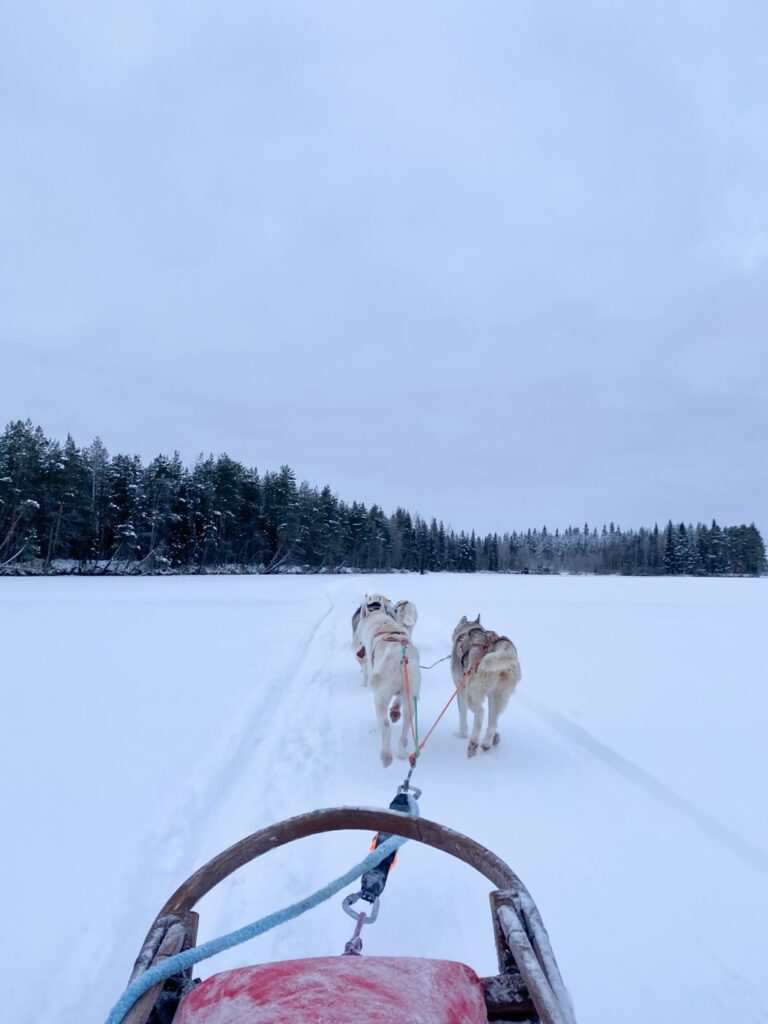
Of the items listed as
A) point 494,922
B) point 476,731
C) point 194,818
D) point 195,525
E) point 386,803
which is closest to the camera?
point 494,922

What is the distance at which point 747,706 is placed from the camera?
19.9 ft

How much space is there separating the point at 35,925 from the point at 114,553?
165 feet

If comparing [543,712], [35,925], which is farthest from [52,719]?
[543,712]

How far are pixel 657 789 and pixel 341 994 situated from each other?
3.62 metres

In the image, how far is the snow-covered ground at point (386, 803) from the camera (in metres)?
2.33

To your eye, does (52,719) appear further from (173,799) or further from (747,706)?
(747,706)

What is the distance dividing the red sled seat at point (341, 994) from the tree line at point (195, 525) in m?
45.9

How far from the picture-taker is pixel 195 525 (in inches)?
2028

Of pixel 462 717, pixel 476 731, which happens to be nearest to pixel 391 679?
pixel 476 731

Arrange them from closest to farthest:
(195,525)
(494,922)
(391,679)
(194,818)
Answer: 1. (494,922)
2. (194,818)
3. (391,679)
4. (195,525)

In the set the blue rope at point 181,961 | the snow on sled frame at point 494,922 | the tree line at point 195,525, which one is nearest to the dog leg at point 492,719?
the snow on sled frame at point 494,922

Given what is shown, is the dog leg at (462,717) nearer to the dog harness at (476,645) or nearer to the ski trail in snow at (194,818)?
the dog harness at (476,645)

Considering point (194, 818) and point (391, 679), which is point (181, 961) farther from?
point (391, 679)

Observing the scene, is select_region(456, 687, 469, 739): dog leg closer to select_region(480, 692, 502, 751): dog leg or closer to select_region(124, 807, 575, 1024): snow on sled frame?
select_region(480, 692, 502, 751): dog leg
